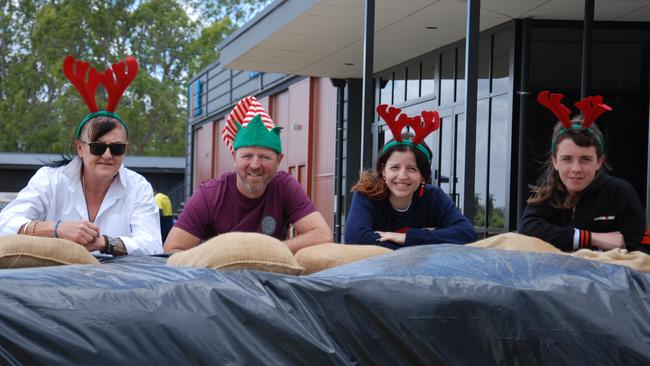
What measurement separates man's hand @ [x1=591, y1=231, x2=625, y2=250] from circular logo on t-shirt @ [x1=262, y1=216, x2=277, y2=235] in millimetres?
1612

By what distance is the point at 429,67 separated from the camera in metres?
14.1

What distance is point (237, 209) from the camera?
4.62m

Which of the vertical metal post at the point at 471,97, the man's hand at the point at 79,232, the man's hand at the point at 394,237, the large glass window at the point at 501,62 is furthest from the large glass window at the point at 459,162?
the man's hand at the point at 79,232

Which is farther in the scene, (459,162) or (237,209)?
(459,162)

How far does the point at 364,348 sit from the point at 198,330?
1.42ft

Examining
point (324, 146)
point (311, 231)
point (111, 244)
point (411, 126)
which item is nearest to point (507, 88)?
point (324, 146)

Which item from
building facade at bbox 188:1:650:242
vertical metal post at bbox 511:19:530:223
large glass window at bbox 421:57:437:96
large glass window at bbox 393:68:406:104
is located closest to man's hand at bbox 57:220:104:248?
building facade at bbox 188:1:650:242

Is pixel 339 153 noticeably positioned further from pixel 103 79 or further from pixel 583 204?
pixel 583 204

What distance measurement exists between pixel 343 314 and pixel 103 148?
2079 mm

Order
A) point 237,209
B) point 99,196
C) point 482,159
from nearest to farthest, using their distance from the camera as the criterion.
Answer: point 99,196, point 237,209, point 482,159

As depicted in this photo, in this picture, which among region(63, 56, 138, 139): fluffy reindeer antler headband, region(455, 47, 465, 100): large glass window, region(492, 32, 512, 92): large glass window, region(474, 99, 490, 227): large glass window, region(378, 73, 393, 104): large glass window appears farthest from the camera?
region(378, 73, 393, 104): large glass window

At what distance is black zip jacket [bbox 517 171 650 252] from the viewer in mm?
3922

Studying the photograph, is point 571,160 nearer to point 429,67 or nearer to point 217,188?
point 217,188

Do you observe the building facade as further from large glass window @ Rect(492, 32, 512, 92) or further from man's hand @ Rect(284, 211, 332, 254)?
man's hand @ Rect(284, 211, 332, 254)
